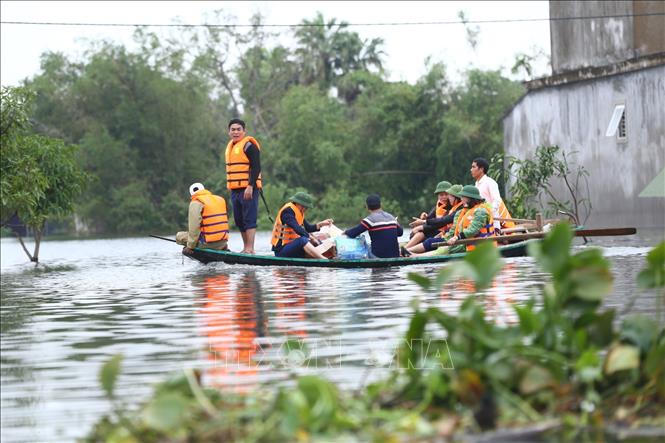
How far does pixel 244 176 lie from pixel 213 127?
54993 millimetres

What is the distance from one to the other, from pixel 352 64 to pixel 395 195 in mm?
30328

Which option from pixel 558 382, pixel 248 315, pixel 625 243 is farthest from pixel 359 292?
pixel 625 243

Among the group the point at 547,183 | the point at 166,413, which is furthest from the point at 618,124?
the point at 166,413

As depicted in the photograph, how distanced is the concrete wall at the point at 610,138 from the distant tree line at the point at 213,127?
32.2 m

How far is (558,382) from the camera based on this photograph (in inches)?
294

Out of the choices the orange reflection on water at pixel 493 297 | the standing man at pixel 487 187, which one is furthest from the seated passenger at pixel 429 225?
the orange reflection on water at pixel 493 297

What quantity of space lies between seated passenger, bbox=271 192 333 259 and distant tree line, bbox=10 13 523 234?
44334 mm

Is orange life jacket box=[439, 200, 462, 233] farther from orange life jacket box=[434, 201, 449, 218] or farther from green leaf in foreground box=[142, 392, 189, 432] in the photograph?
green leaf in foreground box=[142, 392, 189, 432]

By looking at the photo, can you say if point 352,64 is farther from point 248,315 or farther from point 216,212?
point 248,315

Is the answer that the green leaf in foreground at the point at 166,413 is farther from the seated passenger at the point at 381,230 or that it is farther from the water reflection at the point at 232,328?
the seated passenger at the point at 381,230

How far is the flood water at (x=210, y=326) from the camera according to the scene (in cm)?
879

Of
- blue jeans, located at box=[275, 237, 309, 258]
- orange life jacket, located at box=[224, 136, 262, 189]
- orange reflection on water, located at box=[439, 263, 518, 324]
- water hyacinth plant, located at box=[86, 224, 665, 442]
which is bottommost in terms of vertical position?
orange reflection on water, located at box=[439, 263, 518, 324]

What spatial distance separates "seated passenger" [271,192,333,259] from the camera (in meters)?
21.5

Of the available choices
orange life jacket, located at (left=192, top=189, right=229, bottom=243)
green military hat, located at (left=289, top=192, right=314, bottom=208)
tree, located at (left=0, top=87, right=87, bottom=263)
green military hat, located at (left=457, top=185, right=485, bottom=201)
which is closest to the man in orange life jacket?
orange life jacket, located at (left=192, top=189, right=229, bottom=243)
